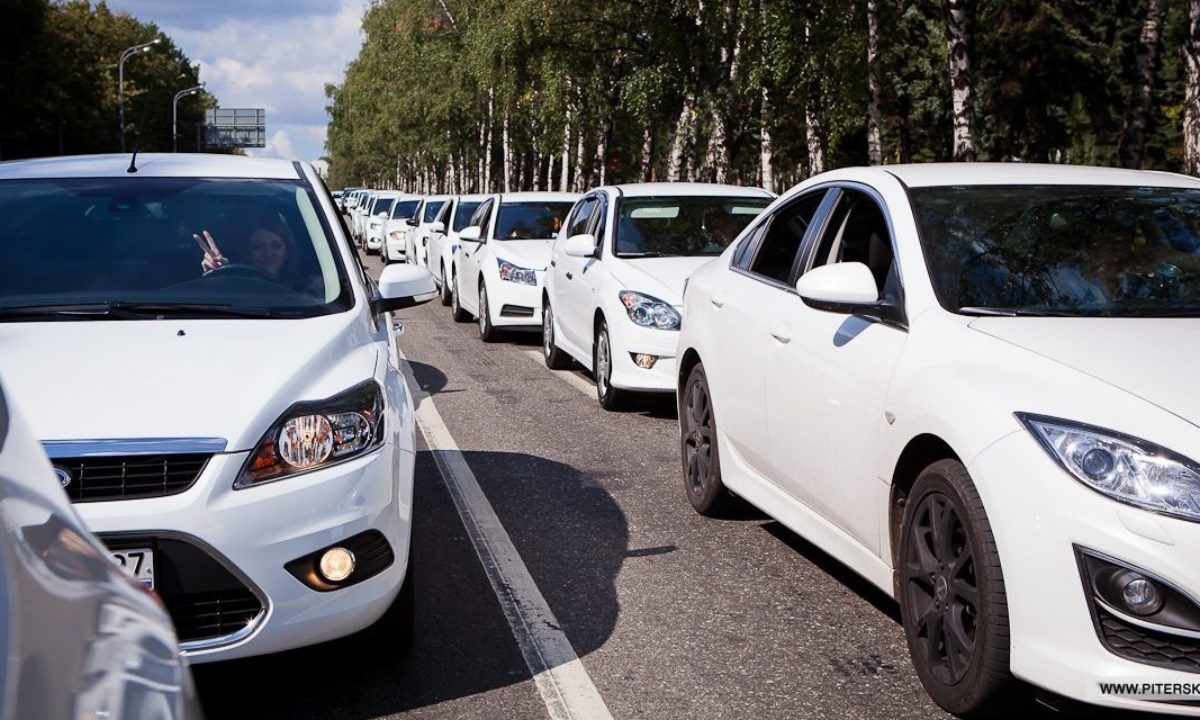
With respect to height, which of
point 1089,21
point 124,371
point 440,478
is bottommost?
point 440,478

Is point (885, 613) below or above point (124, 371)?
below

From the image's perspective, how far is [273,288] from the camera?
559 cm

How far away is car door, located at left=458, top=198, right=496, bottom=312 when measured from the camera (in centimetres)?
1748

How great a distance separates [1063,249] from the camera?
5.21 m

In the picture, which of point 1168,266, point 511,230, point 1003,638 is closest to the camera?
point 1003,638

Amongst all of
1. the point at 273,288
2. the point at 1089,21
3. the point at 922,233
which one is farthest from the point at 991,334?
the point at 1089,21

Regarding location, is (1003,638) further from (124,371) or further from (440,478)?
(440,478)

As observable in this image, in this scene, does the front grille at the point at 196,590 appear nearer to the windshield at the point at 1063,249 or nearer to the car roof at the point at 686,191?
the windshield at the point at 1063,249

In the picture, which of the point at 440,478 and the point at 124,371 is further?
the point at 440,478

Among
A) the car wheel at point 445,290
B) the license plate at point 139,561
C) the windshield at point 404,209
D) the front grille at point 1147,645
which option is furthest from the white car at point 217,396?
the windshield at point 404,209

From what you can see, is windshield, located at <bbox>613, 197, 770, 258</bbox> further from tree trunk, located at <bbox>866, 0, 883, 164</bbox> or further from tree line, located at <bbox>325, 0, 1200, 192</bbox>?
tree trunk, located at <bbox>866, 0, 883, 164</bbox>

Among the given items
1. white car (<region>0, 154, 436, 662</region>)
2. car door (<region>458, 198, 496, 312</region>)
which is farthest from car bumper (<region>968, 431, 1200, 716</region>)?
car door (<region>458, 198, 496, 312</region>)

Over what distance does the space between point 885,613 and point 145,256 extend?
9.61 ft

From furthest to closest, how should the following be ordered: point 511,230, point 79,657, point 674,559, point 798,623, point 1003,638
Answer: point 511,230 → point 674,559 → point 798,623 → point 1003,638 → point 79,657
